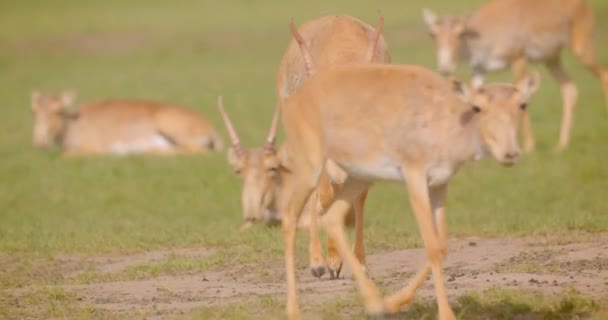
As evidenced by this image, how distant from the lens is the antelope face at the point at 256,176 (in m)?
13.4

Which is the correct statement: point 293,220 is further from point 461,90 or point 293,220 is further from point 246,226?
point 246,226

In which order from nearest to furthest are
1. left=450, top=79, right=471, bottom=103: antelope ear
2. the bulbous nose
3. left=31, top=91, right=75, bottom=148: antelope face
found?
the bulbous nose
left=450, top=79, right=471, bottom=103: antelope ear
left=31, top=91, right=75, bottom=148: antelope face

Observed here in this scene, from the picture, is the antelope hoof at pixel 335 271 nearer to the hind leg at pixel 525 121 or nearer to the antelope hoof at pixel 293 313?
the antelope hoof at pixel 293 313

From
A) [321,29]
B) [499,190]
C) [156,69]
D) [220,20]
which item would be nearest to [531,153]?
[499,190]

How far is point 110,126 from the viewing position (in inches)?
828

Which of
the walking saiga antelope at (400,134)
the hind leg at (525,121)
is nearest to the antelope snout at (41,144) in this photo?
the hind leg at (525,121)

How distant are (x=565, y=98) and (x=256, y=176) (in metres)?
6.83

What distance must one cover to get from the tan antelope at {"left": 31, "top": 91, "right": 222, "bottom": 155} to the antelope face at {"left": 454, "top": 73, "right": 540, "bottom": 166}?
12.9 metres

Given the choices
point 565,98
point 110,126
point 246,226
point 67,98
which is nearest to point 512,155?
point 246,226

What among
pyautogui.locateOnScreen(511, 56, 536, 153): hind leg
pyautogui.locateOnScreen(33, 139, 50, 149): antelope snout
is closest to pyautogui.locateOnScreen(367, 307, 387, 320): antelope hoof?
pyautogui.locateOnScreen(511, 56, 536, 153): hind leg

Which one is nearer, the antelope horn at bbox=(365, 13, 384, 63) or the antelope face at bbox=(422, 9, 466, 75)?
the antelope horn at bbox=(365, 13, 384, 63)

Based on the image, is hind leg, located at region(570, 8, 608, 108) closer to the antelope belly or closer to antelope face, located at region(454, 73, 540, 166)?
the antelope belly

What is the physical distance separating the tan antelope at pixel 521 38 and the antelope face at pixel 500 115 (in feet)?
38.8

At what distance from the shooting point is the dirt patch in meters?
8.63
